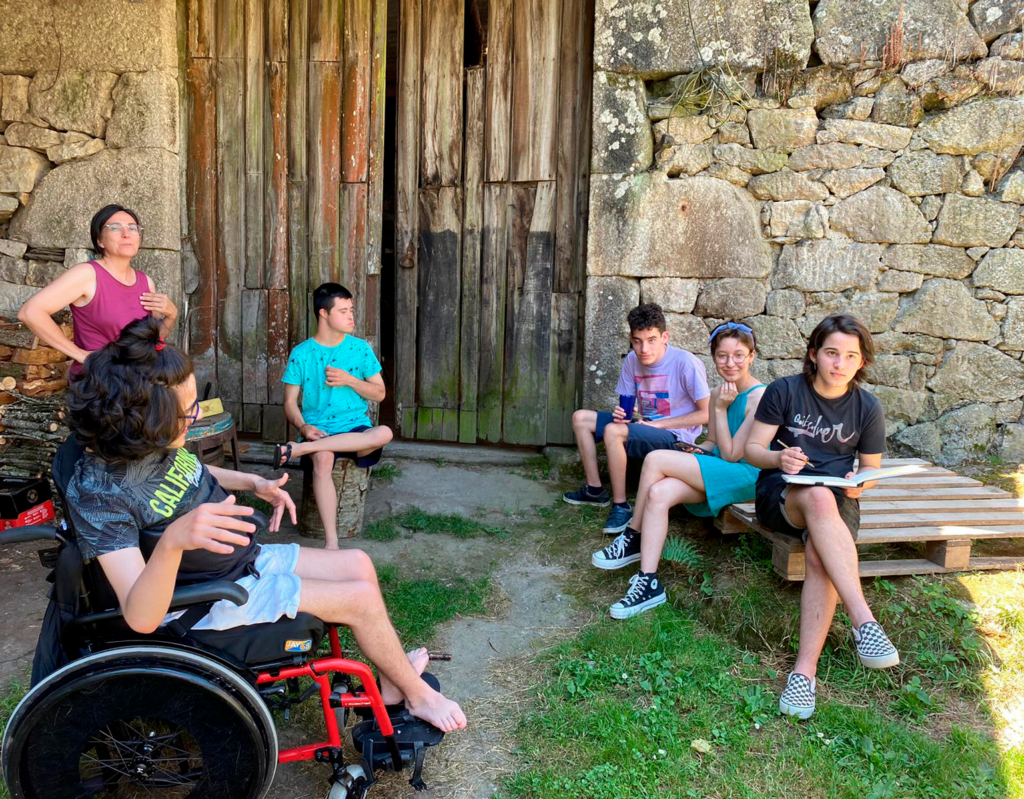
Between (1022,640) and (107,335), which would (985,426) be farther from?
(107,335)

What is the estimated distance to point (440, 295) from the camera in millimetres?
4688

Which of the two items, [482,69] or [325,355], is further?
[482,69]

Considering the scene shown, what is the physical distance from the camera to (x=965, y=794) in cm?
210

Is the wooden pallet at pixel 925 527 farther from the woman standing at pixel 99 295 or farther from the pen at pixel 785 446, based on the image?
the woman standing at pixel 99 295

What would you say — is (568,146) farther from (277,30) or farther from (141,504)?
(141,504)

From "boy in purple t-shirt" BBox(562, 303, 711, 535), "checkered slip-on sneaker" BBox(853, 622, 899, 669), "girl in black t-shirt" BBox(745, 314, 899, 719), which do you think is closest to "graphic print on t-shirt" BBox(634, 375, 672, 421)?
"boy in purple t-shirt" BBox(562, 303, 711, 535)

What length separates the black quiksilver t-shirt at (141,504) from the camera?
1746 mm

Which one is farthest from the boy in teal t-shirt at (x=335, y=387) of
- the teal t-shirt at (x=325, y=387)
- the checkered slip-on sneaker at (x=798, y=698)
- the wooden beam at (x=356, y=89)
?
the checkered slip-on sneaker at (x=798, y=698)

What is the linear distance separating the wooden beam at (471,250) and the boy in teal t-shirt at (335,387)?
0.96 m

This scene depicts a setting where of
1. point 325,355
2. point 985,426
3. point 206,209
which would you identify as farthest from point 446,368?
point 985,426

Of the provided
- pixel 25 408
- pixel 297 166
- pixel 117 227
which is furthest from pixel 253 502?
pixel 297 166

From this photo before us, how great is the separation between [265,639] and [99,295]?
2162 mm

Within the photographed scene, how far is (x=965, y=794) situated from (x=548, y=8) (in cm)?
413

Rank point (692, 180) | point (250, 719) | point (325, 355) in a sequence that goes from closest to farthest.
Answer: point (250, 719), point (325, 355), point (692, 180)
